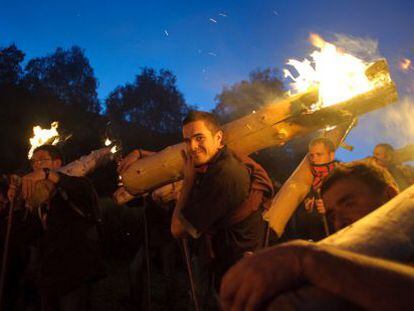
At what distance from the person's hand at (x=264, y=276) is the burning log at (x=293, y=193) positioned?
3458 mm

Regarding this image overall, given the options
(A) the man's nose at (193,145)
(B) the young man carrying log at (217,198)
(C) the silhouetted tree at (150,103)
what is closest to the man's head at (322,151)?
(B) the young man carrying log at (217,198)

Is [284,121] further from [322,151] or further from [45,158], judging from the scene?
[45,158]

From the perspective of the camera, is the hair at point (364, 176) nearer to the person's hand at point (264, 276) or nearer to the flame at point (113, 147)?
the person's hand at point (264, 276)

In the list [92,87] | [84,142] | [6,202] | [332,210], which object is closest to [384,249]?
[332,210]

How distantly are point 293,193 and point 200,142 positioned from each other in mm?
1703

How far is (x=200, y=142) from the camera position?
365 centimetres

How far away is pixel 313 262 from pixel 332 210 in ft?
4.07

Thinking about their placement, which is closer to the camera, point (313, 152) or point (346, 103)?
point (346, 103)

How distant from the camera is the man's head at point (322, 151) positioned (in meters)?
4.57

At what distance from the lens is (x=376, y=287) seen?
88 centimetres

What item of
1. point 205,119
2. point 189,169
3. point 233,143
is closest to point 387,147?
point 233,143

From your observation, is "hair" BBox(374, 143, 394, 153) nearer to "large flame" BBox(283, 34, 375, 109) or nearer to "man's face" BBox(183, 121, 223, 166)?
"large flame" BBox(283, 34, 375, 109)

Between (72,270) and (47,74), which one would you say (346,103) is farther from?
(47,74)

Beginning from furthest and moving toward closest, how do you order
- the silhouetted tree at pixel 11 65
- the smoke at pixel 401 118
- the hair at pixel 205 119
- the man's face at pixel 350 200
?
the silhouetted tree at pixel 11 65
the smoke at pixel 401 118
the hair at pixel 205 119
the man's face at pixel 350 200
